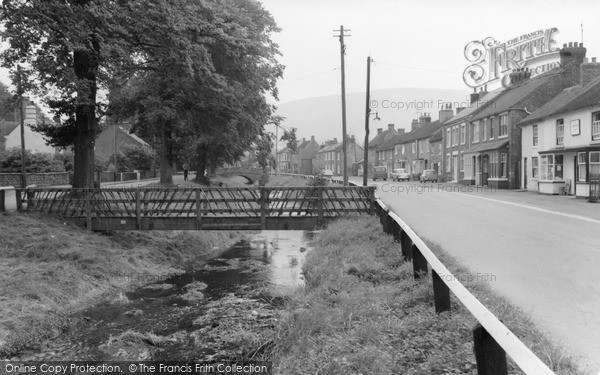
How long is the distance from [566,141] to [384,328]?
29979 mm

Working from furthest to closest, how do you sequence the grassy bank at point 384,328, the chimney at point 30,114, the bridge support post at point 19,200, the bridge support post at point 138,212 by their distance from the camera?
the chimney at point 30,114 → the bridge support post at point 19,200 → the bridge support post at point 138,212 → the grassy bank at point 384,328

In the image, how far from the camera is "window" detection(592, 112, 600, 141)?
27.2 metres

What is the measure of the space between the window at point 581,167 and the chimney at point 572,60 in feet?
39.0

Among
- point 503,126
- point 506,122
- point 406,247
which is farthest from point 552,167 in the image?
point 406,247

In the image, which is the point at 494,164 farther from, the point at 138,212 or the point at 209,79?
the point at 138,212

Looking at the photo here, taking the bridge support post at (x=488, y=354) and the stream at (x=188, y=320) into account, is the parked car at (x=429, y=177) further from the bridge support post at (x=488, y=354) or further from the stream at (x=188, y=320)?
the bridge support post at (x=488, y=354)

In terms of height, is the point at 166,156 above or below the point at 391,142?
below

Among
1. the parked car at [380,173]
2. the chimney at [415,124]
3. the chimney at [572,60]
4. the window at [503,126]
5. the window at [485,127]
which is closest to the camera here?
the chimney at [572,60]

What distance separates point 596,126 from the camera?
89.8 feet

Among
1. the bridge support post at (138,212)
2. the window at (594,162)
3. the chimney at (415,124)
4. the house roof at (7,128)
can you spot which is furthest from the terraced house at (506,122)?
the house roof at (7,128)

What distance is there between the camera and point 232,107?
23.5 meters

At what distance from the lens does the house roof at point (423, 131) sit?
213ft

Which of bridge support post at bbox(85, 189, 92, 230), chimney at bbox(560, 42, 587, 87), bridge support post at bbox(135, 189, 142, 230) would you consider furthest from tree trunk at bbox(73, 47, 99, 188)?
chimney at bbox(560, 42, 587, 87)

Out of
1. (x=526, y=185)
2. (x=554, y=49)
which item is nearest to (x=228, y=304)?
(x=526, y=185)
